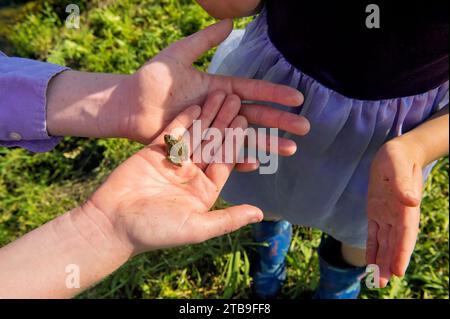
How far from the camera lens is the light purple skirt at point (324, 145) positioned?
143 cm

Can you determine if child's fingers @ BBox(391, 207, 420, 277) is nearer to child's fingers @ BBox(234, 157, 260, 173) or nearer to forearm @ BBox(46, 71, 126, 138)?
child's fingers @ BBox(234, 157, 260, 173)

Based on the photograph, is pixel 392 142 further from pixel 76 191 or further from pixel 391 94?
pixel 76 191

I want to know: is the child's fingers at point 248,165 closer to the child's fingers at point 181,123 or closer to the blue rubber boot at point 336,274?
the child's fingers at point 181,123

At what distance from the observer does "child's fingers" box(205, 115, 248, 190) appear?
146 centimetres

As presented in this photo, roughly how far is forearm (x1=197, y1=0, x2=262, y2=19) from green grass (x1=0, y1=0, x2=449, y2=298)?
122cm

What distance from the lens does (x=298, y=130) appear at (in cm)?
140

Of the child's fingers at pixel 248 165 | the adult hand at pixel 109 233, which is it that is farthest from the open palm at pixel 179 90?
the adult hand at pixel 109 233

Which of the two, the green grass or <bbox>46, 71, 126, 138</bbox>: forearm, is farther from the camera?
the green grass

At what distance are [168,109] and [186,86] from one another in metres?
0.10

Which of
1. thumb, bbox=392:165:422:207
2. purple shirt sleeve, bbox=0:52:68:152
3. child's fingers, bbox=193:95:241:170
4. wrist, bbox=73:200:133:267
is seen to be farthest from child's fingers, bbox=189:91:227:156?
thumb, bbox=392:165:422:207

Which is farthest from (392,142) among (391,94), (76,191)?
(76,191)

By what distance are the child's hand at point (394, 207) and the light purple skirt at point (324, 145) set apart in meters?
0.16

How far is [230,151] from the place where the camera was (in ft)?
4.97

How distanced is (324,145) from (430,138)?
33cm
